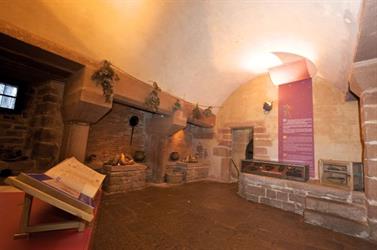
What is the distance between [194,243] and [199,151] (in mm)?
4507

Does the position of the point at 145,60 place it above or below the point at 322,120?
above

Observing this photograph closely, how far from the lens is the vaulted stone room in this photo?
1.85 metres

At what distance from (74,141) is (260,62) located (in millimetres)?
4395

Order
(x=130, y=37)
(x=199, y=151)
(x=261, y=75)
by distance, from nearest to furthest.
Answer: (x=130, y=37)
(x=261, y=75)
(x=199, y=151)

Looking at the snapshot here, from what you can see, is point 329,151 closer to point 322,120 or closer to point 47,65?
point 322,120

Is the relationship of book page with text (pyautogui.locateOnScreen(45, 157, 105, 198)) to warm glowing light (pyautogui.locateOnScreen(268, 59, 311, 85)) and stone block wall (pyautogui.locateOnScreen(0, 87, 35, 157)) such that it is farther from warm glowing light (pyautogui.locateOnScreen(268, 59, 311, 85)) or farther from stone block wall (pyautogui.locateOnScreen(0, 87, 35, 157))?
warm glowing light (pyautogui.locateOnScreen(268, 59, 311, 85))

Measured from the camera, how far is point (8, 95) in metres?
3.37

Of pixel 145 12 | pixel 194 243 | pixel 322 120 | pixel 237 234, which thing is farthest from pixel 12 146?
pixel 322 120

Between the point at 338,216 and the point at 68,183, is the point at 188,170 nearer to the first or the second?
the point at 338,216

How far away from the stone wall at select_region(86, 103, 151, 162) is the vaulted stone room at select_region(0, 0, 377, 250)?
3cm

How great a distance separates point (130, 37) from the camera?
9.59ft

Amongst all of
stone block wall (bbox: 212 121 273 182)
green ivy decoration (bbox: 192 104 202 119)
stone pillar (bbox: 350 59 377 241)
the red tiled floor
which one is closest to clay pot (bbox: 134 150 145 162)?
green ivy decoration (bbox: 192 104 202 119)

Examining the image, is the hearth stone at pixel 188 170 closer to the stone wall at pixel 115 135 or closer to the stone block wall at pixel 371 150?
the stone wall at pixel 115 135

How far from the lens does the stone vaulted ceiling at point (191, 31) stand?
7.32 feet
